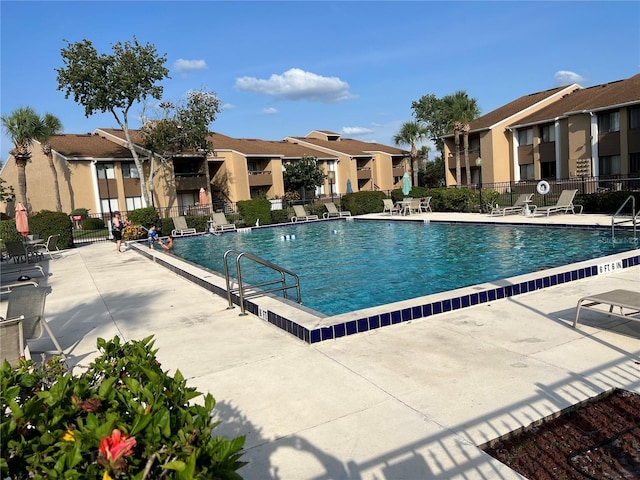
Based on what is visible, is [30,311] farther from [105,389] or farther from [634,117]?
[634,117]

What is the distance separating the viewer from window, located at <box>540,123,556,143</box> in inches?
1333

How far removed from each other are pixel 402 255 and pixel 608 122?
941 inches

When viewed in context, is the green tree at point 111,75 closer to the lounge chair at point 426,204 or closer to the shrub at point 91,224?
the shrub at point 91,224

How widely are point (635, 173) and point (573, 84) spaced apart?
48.1 feet

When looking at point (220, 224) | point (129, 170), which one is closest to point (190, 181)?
point (129, 170)

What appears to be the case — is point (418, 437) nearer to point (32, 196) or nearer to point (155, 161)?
point (155, 161)

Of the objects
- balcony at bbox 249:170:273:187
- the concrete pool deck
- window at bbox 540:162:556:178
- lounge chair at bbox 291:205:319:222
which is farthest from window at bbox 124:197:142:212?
the concrete pool deck

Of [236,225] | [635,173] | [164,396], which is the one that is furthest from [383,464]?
[635,173]

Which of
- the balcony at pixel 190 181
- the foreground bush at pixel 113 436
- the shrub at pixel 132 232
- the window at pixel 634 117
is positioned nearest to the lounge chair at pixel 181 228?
the shrub at pixel 132 232

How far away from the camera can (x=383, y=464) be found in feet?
9.58

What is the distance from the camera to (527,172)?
121ft

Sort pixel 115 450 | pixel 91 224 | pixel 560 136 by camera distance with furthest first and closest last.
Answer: pixel 560 136 → pixel 91 224 → pixel 115 450

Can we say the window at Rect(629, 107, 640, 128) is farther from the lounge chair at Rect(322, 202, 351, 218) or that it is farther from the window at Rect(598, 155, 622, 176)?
the lounge chair at Rect(322, 202, 351, 218)

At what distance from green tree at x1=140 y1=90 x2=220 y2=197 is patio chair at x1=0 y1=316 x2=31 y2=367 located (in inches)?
1253
